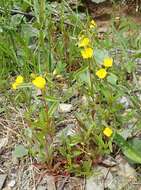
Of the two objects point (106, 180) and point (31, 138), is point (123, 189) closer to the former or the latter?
point (106, 180)

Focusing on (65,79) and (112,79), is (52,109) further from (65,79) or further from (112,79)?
(65,79)

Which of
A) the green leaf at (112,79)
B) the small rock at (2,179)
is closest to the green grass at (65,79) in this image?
the green leaf at (112,79)

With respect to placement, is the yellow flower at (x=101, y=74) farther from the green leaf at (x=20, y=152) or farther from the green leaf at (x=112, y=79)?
the green leaf at (x=20, y=152)

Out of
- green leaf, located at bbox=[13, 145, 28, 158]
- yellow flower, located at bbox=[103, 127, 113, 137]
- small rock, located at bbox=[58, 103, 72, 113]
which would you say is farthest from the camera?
small rock, located at bbox=[58, 103, 72, 113]

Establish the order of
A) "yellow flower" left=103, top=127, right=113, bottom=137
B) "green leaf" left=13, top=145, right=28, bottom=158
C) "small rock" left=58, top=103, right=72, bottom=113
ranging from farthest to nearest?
"small rock" left=58, top=103, right=72, bottom=113 < "green leaf" left=13, top=145, right=28, bottom=158 < "yellow flower" left=103, top=127, right=113, bottom=137

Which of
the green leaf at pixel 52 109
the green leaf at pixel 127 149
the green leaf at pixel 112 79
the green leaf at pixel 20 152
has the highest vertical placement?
the green leaf at pixel 112 79

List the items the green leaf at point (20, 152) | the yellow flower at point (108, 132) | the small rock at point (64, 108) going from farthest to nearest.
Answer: the small rock at point (64, 108) → the green leaf at point (20, 152) → the yellow flower at point (108, 132)

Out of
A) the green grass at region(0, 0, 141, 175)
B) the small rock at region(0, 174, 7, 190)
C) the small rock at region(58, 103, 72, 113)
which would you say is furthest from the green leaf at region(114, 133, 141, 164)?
the small rock at region(0, 174, 7, 190)

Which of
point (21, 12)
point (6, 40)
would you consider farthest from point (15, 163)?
point (21, 12)

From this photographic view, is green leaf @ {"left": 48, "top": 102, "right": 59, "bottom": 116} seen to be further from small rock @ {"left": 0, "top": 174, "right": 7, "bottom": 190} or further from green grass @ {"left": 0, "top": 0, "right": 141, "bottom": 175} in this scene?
small rock @ {"left": 0, "top": 174, "right": 7, "bottom": 190}
